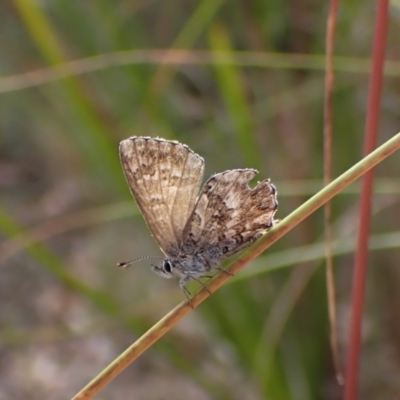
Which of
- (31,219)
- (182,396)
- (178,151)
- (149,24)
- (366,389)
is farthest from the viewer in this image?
(31,219)

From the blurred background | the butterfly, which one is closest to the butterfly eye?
the butterfly

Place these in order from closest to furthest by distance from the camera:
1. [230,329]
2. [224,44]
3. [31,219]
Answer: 1. [224,44]
2. [230,329]
3. [31,219]

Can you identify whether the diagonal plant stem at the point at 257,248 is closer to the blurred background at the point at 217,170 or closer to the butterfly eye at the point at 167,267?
the butterfly eye at the point at 167,267

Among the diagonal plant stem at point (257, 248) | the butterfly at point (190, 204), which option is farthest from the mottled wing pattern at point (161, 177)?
the diagonal plant stem at point (257, 248)

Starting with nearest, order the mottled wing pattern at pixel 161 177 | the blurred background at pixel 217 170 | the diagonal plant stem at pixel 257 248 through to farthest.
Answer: the diagonal plant stem at pixel 257 248 < the mottled wing pattern at pixel 161 177 < the blurred background at pixel 217 170

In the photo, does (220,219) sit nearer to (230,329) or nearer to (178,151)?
(178,151)

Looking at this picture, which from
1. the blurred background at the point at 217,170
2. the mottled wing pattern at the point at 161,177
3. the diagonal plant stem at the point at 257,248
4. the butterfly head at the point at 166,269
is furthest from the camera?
the blurred background at the point at 217,170

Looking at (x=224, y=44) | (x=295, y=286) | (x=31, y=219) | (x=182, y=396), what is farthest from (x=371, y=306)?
(x=31, y=219)

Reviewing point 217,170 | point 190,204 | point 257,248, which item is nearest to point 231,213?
point 190,204
